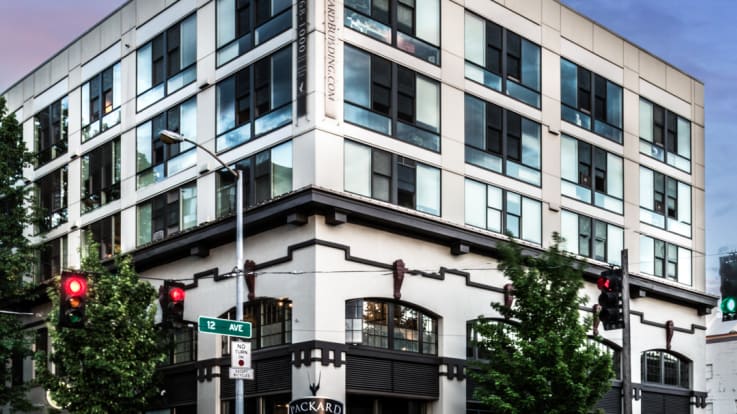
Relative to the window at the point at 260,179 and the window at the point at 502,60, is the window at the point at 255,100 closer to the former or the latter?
the window at the point at 260,179

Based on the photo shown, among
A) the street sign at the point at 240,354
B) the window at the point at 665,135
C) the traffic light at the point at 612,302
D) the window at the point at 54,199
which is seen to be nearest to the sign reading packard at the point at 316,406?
the street sign at the point at 240,354

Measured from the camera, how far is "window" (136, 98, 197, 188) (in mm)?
39656

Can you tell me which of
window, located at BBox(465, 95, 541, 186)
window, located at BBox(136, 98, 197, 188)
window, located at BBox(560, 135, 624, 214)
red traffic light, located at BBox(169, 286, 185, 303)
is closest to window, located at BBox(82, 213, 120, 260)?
window, located at BBox(136, 98, 197, 188)

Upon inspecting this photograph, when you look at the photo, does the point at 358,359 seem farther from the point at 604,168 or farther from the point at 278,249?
the point at 604,168

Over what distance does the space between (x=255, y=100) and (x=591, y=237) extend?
16.2 m

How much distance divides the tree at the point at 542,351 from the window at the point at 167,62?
14.0 metres

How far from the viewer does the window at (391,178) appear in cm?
3475

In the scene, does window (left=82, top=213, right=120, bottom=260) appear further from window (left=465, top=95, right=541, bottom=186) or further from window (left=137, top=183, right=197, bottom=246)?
window (left=465, top=95, right=541, bottom=186)

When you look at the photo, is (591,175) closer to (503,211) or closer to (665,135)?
(665,135)

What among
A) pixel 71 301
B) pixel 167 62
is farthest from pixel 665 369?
pixel 71 301

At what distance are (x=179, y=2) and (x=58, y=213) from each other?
504 inches

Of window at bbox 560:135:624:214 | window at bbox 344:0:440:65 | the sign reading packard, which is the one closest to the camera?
the sign reading packard

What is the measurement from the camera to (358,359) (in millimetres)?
33938

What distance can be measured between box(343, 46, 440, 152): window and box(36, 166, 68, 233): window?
18444 millimetres
